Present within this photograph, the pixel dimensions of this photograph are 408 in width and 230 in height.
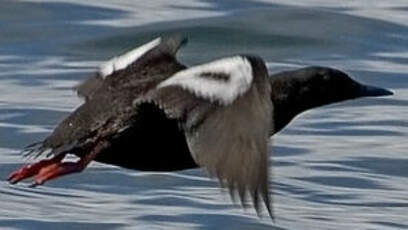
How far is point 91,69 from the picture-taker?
49.9 ft

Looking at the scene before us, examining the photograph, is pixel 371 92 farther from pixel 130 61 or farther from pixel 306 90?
pixel 130 61

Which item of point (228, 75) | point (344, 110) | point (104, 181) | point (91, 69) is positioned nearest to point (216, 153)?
point (228, 75)

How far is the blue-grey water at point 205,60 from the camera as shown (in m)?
11.6

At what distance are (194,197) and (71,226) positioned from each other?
923 millimetres

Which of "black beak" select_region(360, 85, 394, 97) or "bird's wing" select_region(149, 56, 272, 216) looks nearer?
"bird's wing" select_region(149, 56, 272, 216)

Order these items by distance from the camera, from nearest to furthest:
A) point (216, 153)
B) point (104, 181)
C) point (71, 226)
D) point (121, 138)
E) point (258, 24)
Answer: point (216, 153), point (121, 138), point (71, 226), point (104, 181), point (258, 24)

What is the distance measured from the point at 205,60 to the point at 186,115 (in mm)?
6449

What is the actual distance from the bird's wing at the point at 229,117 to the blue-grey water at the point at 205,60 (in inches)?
78.7

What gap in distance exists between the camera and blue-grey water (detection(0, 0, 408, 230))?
11.6m

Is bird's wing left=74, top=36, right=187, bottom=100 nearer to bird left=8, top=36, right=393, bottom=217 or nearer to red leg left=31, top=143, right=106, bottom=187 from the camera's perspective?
bird left=8, top=36, right=393, bottom=217

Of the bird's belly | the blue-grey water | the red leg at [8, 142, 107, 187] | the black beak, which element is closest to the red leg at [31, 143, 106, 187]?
the red leg at [8, 142, 107, 187]

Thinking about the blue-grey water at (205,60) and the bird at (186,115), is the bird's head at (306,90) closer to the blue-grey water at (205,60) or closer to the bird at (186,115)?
the bird at (186,115)

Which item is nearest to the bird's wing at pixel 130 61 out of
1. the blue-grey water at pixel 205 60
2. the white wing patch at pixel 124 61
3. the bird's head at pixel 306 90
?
the white wing patch at pixel 124 61

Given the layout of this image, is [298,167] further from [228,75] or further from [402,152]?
[228,75]
